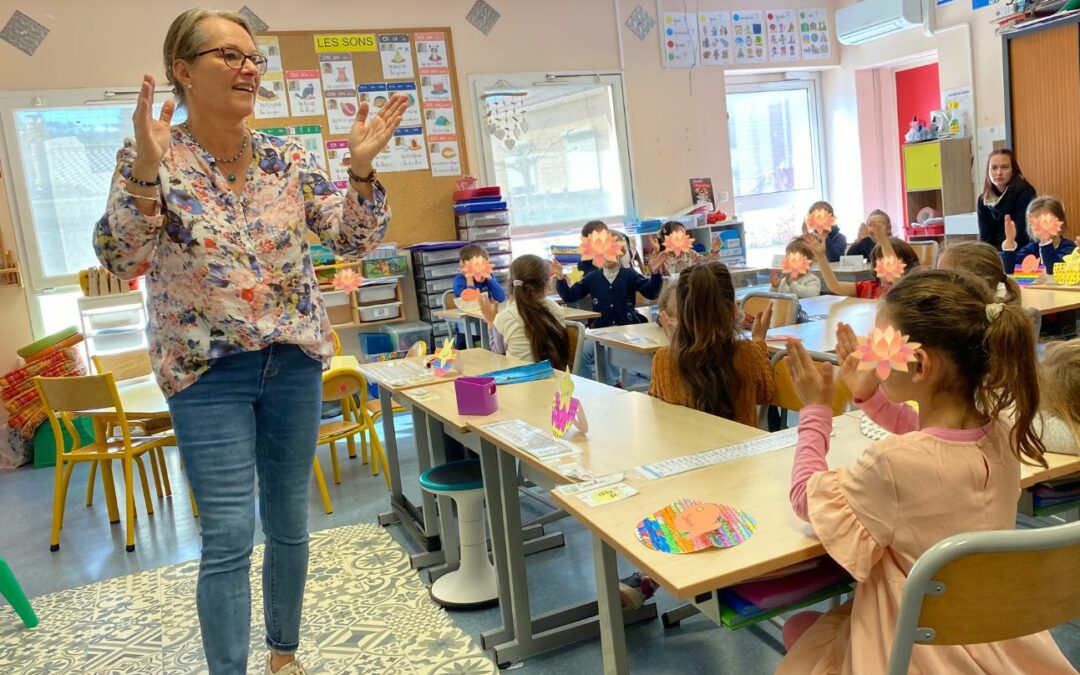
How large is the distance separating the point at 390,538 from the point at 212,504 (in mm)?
1928

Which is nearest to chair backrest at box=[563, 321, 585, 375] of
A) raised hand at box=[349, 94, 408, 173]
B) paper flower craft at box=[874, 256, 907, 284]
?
paper flower craft at box=[874, 256, 907, 284]

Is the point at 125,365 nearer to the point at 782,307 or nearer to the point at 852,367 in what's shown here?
the point at 782,307

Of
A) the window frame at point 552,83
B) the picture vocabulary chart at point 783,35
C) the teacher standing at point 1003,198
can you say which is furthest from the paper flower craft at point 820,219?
the picture vocabulary chart at point 783,35

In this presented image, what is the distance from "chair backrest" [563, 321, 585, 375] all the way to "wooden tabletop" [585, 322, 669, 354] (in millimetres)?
264

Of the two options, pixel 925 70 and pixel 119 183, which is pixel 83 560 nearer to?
pixel 119 183

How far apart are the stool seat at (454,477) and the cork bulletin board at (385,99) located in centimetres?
396

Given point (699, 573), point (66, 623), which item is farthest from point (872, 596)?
point (66, 623)

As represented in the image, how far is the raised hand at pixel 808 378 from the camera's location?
1519mm

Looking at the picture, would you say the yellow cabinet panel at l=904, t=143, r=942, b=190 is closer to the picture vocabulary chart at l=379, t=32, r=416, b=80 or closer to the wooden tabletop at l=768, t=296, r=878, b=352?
the wooden tabletop at l=768, t=296, r=878, b=352

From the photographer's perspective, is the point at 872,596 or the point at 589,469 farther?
the point at 589,469

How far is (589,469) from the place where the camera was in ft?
6.17

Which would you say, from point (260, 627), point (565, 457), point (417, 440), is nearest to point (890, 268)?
point (417, 440)

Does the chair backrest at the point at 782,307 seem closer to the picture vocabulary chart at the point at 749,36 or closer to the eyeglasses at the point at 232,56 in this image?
the eyeglasses at the point at 232,56

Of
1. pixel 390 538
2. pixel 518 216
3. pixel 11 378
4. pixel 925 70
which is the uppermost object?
pixel 925 70
